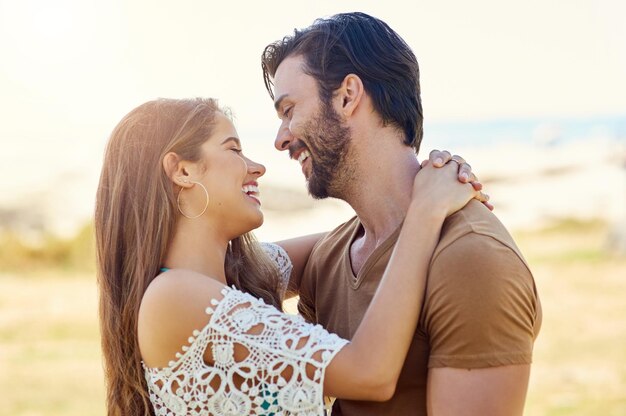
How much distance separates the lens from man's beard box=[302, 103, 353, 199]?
2674 millimetres

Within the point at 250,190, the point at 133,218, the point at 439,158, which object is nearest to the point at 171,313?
the point at 133,218

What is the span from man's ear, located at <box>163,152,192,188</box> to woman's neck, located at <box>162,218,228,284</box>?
0.12 meters

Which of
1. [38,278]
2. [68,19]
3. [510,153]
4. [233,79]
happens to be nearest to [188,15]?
[233,79]

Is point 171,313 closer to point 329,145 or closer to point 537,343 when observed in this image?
point 329,145

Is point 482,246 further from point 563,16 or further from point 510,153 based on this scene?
point 563,16

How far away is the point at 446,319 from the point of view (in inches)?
84.7

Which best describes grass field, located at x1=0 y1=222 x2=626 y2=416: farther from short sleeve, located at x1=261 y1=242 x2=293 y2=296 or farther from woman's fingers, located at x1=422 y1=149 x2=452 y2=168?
woman's fingers, located at x1=422 y1=149 x2=452 y2=168

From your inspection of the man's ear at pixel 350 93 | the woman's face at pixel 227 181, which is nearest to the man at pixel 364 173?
the man's ear at pixel 350 93

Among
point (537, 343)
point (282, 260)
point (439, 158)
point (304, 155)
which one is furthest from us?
point (537, 343)

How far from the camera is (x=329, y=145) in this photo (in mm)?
2682

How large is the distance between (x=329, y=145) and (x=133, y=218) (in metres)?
0.66

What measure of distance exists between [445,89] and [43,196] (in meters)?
24.9

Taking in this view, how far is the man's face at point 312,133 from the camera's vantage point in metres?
2.68

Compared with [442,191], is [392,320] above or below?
below
